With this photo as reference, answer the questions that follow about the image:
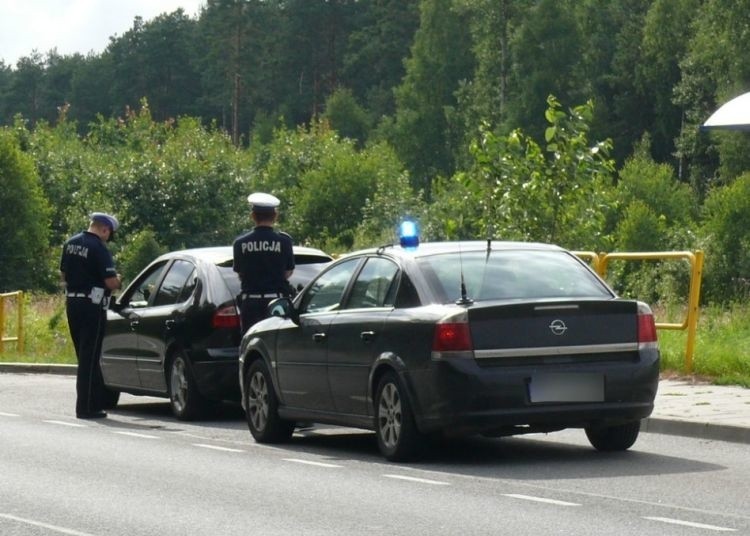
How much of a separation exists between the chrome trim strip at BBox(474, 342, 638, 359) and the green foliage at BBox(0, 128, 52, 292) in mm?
54086

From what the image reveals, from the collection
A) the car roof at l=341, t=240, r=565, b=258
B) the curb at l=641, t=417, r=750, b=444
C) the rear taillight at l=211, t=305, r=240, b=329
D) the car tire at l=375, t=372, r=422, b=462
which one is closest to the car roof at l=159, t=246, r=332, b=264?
the rear taillight at l=211, t=305, r=240, b=329

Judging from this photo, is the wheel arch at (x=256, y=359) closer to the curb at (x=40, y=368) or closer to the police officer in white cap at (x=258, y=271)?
the police officer in white cap at (x=258, y=271)

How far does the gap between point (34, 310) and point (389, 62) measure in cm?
8480

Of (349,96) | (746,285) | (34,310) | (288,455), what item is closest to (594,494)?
(288,455)

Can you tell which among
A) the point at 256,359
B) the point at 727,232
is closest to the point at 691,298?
the point at 256,359

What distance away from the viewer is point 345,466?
12.3 meters

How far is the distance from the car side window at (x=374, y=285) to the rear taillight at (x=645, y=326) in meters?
1.67

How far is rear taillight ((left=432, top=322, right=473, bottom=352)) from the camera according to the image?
11641 mm

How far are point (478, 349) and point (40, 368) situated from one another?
49.4 ft

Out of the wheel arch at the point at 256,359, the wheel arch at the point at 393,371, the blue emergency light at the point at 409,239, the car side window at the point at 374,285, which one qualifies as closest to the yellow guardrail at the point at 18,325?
the wheel arch at the point at 256,359

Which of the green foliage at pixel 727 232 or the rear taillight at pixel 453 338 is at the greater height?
the green foliage at pixel 727 232

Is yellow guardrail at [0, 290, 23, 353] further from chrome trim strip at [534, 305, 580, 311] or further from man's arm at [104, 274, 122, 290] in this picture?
chrome trim strip at [534, 305, 580, 311]

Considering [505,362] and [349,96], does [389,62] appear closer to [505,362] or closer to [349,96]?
[349,96]

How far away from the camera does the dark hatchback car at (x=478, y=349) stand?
1166cm
